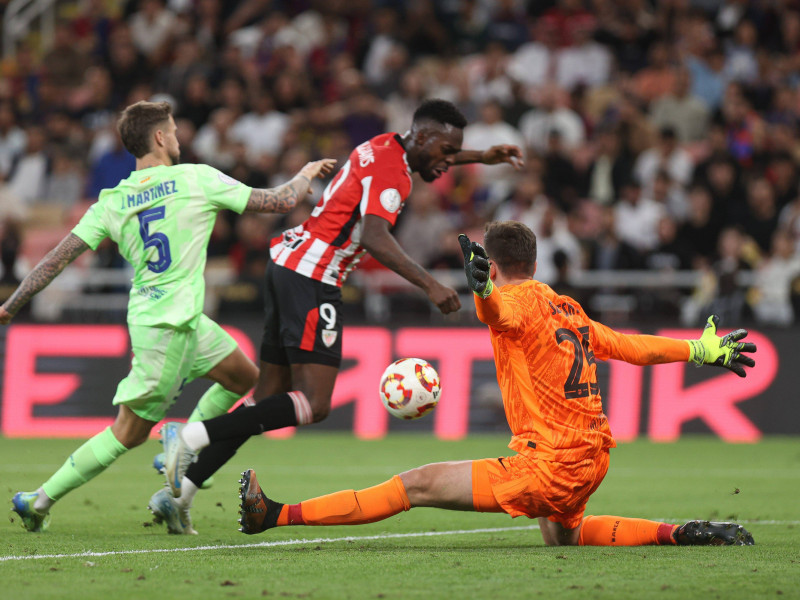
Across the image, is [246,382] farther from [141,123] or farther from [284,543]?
[141,123]

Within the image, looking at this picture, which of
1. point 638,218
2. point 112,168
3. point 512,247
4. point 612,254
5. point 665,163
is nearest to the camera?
point 512,247

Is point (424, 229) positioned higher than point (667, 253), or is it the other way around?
point (424, 229)

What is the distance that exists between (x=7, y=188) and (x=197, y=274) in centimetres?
1038

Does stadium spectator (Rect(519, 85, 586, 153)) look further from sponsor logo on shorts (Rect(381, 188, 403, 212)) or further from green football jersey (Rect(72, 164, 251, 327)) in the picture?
green football jersey (Rect(72, 164, 251, 327))

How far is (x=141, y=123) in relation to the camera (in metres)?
6.11

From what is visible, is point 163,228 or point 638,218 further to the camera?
point 638,218

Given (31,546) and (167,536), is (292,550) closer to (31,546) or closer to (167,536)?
(167,536)

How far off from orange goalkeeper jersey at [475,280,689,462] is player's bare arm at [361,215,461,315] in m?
0.32

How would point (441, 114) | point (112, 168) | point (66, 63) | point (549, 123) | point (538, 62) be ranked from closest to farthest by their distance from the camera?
point (441, 114) < point (112, 168) < point (549, 123) < point (538, 62) < point (66, 63)

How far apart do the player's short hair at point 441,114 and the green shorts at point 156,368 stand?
1786 mm

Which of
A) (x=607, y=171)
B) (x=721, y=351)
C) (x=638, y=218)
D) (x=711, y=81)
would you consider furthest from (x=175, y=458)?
(x=711, y=81)

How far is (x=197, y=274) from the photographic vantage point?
Result: 6172 millimetres

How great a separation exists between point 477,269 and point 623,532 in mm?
1649

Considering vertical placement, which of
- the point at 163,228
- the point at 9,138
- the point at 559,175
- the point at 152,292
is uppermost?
the point at 9,138
